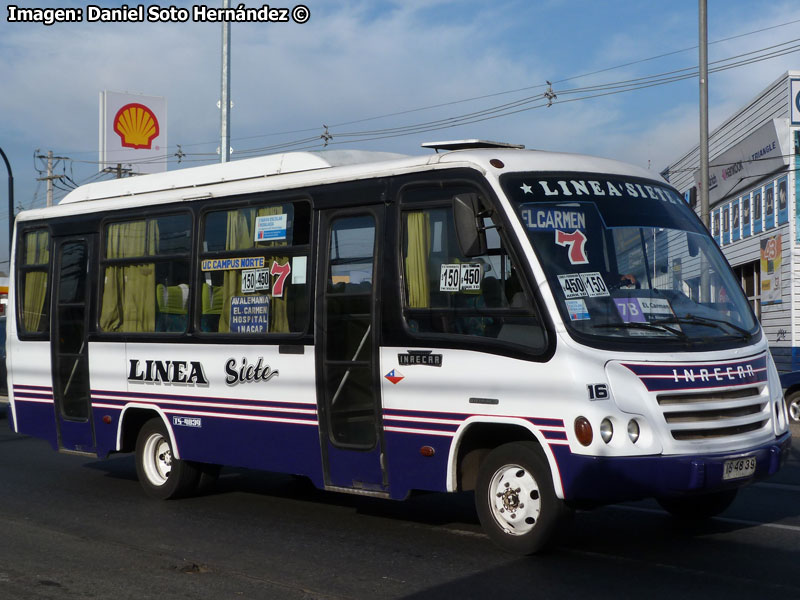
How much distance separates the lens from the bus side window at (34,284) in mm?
11664

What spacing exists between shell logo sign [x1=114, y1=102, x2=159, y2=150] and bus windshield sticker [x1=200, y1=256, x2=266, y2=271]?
35234 mm

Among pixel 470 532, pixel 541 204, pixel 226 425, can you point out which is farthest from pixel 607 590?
pixel 226 425

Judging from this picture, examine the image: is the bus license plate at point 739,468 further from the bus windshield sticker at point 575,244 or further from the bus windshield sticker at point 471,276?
the bus windshield sticker at point 471,276

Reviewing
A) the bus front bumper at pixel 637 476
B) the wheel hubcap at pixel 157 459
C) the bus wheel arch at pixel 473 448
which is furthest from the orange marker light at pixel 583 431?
→ the wheel hubcap at pixel 157 459

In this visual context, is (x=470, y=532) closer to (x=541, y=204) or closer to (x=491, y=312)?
(x=491, y=312)

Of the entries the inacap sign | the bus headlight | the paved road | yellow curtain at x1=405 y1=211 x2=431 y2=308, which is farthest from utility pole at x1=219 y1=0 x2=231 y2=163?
the bus headlight

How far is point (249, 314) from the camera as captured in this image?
9.32 meters

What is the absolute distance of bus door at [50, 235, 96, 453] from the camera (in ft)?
36.3

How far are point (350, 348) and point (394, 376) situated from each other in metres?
0.59

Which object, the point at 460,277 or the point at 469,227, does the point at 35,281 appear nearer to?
the point at 460,277

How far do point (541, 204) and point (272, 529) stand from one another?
3.54 meters

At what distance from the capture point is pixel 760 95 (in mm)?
27031

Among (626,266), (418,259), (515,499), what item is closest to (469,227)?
(418,259)

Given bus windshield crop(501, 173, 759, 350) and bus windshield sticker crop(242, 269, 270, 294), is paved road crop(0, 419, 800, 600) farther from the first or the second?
bus windshield sticker crop(242, 269, 270, 294)
